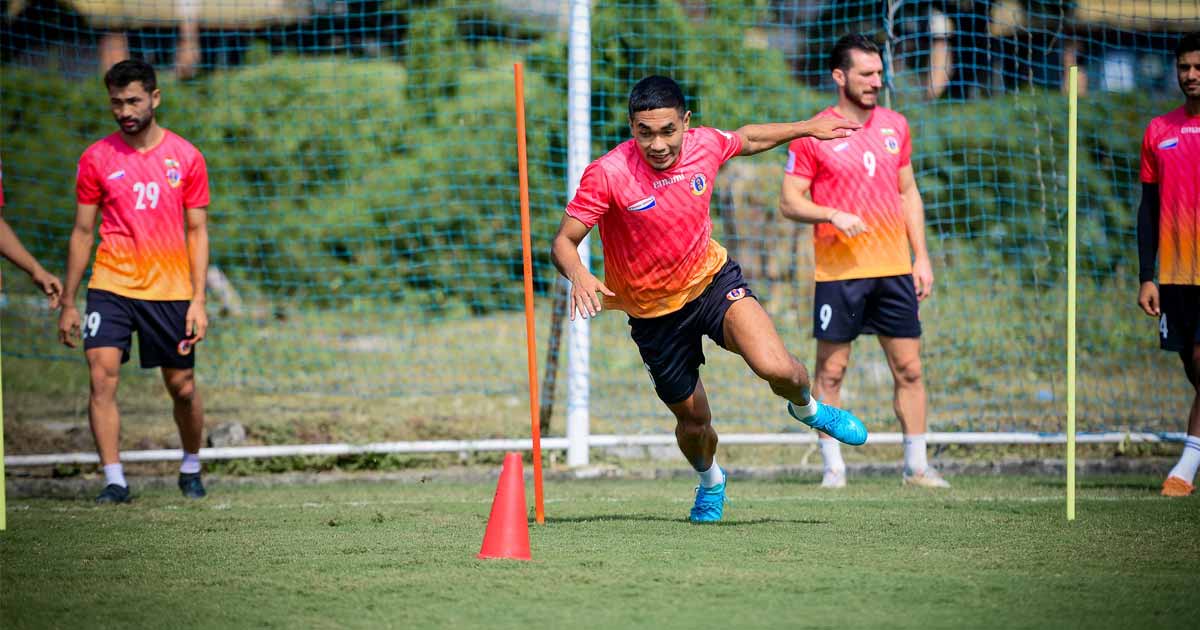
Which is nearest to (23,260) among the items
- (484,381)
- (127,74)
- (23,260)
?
(23,260)

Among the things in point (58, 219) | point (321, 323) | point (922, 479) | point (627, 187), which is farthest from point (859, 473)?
point (58, 219)

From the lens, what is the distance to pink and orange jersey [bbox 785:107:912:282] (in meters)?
7.55

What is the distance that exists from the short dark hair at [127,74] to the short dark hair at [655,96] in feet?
10.6

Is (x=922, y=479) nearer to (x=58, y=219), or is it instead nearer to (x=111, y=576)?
(x=111, y=576)

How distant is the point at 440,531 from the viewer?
6012 millimetres

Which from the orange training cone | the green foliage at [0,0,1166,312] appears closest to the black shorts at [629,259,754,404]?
the orange training cone

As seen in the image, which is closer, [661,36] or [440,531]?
[440,531]

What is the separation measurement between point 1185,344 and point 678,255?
330 cm

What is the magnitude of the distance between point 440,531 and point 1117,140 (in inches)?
383

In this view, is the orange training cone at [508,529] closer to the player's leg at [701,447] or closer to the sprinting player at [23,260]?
the player's leg at [701,447]

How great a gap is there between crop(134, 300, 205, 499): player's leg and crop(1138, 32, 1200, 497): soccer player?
5578mm

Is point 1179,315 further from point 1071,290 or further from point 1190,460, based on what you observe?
point 1071,290

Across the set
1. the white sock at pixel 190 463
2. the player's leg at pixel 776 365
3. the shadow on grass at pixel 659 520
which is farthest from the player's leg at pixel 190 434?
the player's leg at pixel 776 365

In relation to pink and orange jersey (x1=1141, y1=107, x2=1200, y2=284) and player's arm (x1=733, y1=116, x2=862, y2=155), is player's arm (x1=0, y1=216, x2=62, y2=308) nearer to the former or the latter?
player's arm (x1=733, y1=116, x2=862, y2=155)
